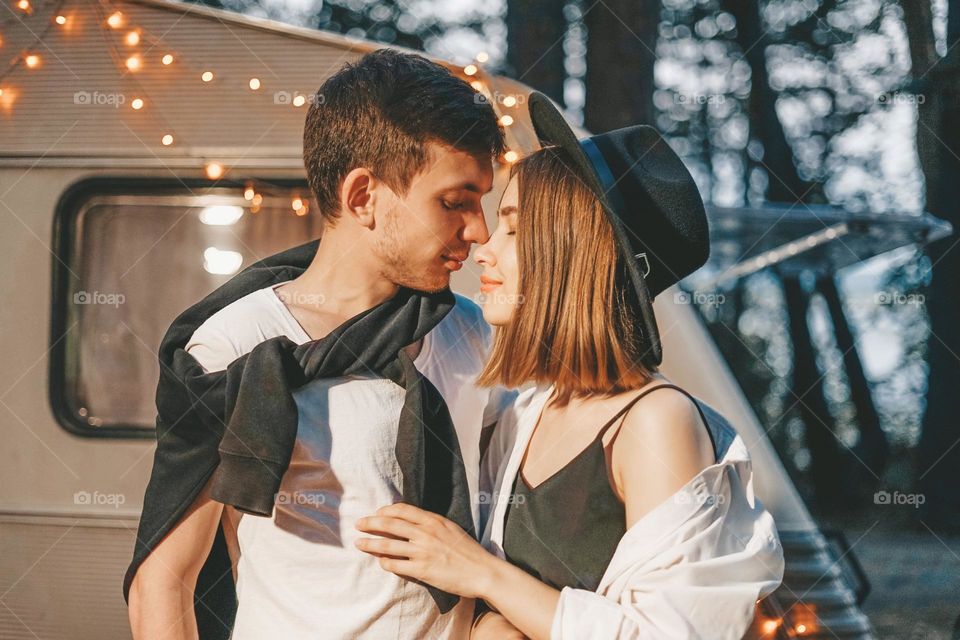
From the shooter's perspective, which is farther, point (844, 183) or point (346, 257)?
point (844, 183)

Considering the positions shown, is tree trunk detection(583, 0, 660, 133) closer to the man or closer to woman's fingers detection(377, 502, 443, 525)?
the man

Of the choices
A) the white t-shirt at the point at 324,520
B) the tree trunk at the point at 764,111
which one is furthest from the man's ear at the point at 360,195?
the tree trunk at the point at 764,111

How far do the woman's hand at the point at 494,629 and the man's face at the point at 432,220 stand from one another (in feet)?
2.78

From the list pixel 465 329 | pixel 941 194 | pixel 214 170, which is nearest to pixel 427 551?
pixel 465 329

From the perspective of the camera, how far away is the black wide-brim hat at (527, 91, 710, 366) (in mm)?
2055

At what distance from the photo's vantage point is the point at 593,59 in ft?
23.8

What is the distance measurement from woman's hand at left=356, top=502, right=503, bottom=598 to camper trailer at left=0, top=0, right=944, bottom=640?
163 centimetres

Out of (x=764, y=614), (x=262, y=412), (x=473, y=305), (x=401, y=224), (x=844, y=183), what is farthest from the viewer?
(x=844, y=183)

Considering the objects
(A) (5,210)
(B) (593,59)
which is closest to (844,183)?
(B) (593,59)

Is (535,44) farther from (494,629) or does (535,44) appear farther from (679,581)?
(679,581)

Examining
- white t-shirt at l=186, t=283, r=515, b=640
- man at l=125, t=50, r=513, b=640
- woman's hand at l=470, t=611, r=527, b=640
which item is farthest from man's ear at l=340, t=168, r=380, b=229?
woman's hand at l=470, t=611, r=527, b=640

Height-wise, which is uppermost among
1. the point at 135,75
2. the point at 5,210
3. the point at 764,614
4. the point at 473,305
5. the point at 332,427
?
the point at 135,75

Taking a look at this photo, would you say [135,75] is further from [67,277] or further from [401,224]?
[401,224]

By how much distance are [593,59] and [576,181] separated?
546 cm
